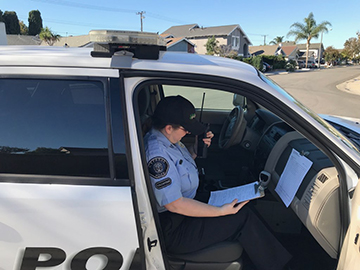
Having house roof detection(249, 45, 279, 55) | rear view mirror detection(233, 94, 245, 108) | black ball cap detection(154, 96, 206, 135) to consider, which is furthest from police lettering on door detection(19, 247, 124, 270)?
house roof detection(249, 45, 279, 55)

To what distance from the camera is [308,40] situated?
4719cm

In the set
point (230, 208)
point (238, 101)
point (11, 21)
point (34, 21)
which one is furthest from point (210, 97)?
point (34, 21)

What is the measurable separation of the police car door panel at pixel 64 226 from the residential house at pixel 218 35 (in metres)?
41.0

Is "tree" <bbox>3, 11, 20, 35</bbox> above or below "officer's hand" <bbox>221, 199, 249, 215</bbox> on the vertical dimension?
above

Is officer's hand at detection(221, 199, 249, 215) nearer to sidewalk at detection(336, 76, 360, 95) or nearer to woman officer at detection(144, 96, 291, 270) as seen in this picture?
woman officer at detection(144, 96, 291, 270)

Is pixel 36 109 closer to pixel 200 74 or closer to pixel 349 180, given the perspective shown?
pixel 200 74

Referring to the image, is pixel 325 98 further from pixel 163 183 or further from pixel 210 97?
pixel 163 183

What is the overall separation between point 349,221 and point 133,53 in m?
1.42

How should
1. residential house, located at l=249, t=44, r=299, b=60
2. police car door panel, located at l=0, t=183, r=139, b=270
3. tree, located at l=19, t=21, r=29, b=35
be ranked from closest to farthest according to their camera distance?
police car door panel, located at l=0, t=183, r=139, b=270
tree, located at l=19, t=21, r=29, b=35
residential house, located at l=249, t=44, r=299, b=60

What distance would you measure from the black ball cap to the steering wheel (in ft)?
3.85

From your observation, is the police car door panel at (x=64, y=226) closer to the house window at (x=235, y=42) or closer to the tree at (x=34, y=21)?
the house window at (x=235, y=42)

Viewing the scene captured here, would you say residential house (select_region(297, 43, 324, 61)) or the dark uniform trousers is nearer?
the dark uniform trousers

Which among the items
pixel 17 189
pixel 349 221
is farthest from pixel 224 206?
pixel 17 189

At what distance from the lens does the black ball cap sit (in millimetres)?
1737
